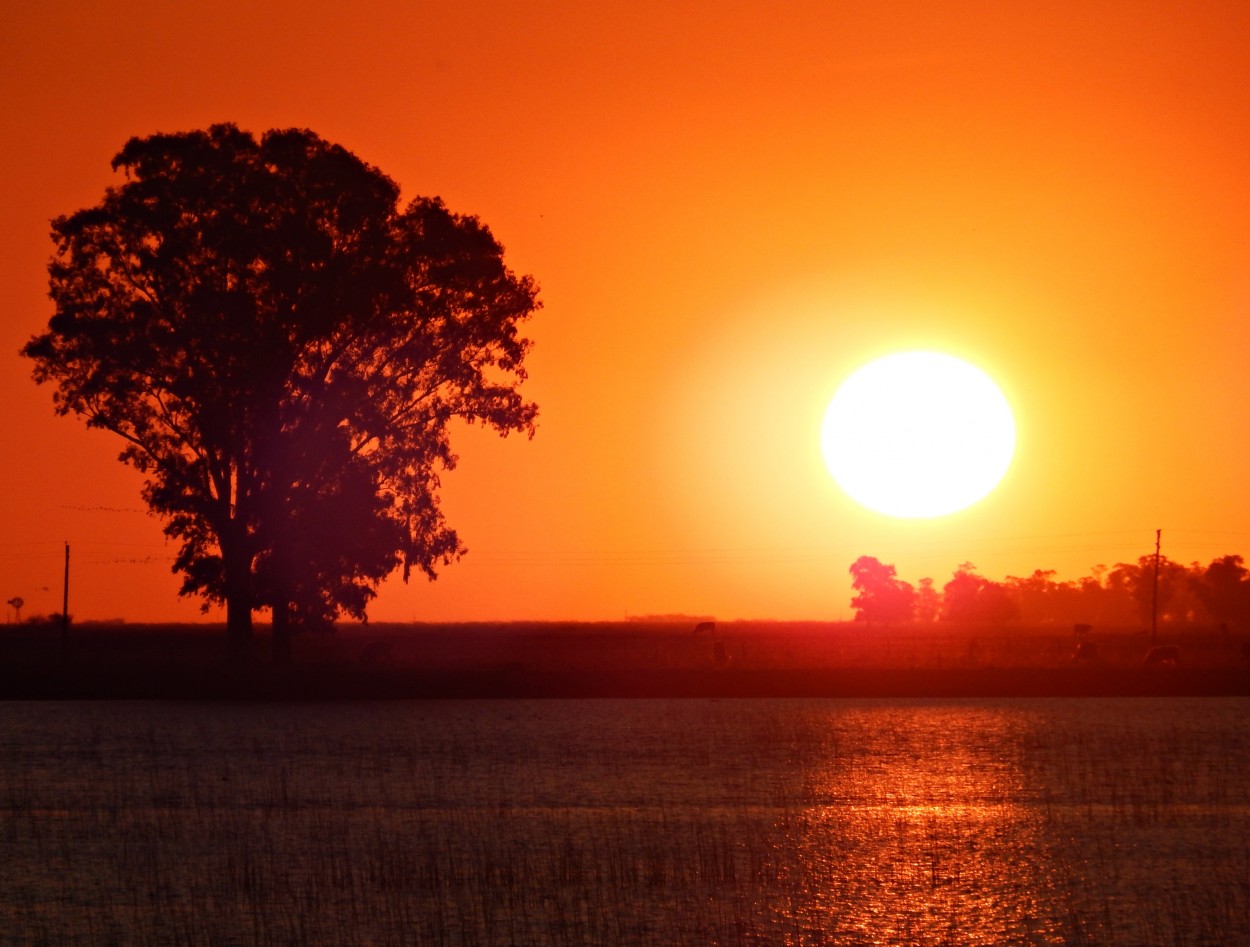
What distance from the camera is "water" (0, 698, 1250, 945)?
16.6 m

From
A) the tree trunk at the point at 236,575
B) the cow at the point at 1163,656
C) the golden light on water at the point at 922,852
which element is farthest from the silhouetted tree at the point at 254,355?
the cow at the point at 1163,656

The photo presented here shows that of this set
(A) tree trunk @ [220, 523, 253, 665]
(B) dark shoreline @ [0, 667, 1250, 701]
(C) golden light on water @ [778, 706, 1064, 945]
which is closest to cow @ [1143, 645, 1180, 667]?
(B) dark shoreline @ [0, 667, 1250, 701]

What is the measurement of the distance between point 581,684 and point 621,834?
1172 inches

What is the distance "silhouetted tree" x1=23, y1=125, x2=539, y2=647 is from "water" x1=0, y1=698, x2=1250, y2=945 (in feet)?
32.5

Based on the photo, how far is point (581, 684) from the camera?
170 ft

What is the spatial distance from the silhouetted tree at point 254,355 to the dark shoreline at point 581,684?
7.65 feet

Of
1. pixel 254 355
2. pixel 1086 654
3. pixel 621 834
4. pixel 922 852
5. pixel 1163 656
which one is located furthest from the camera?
pixel 1086 654

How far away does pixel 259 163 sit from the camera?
49625 mm

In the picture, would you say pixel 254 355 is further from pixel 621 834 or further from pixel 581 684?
pixel 621 834

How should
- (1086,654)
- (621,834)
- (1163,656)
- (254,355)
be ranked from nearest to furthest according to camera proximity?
(621,834) → (254,355) → (1163,656) → (1086,654)

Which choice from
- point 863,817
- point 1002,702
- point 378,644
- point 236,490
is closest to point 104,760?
point 863,817

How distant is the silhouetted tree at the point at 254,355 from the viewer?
159 ft

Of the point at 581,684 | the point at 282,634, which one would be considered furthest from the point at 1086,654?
the point at 282,634

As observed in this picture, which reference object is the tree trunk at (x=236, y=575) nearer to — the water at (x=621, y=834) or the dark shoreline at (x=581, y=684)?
the dark shoreline at (x=581, y=684)
